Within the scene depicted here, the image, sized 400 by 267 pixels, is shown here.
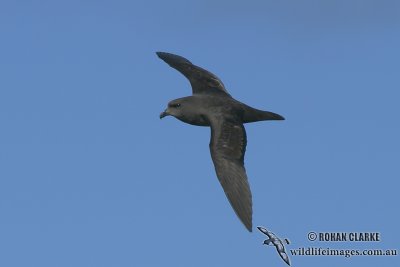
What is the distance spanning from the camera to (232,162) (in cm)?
3278

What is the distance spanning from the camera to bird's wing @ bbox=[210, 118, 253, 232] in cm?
3106

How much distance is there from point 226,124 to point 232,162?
4.47 ft

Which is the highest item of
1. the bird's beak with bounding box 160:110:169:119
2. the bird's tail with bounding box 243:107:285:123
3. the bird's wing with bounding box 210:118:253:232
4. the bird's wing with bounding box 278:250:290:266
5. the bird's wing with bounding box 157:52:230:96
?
the bird's wing with bounding box 157:52:230:96

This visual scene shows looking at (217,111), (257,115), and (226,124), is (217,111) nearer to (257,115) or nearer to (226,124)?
(226,124)

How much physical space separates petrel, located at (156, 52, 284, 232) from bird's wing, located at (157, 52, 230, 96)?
0.10 feet

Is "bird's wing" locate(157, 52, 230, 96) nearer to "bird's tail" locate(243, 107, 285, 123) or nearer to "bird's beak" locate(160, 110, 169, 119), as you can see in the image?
"bird's beak" locate(160, 110, 169, 119)

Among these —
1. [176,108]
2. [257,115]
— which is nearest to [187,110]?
[176,108]

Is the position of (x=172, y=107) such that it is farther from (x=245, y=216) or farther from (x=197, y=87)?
(x=245, y=216)

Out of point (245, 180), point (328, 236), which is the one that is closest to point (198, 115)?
point (245, 180)

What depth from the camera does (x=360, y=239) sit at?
3584cm

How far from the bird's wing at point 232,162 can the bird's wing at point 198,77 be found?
2692mm

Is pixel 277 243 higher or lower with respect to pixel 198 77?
lower

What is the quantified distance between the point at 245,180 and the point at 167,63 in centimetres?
866

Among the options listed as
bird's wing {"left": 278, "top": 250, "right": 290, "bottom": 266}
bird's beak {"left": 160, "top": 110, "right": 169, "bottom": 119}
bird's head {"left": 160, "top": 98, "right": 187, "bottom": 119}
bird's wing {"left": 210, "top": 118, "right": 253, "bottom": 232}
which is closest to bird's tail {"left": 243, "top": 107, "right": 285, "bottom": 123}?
bird's wing {"left": 210, "top": 118, "right": 253, "bottom": 232}
